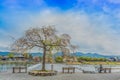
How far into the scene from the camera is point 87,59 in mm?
107500

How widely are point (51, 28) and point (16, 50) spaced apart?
469 cm

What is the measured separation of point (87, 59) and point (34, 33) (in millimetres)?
82254

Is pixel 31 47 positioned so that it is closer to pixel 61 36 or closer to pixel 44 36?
pixel 44 36

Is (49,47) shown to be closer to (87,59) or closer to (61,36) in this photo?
(61,36)

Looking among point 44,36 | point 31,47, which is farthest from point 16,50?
point 44,36

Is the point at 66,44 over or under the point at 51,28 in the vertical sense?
under

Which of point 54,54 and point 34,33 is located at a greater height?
point 34,33

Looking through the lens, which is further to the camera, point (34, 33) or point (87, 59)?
point (87, 59)

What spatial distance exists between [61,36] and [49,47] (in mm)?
1899

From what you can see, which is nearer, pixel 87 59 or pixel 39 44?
pixel 39 44

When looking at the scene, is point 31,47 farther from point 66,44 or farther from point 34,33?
point 66,44

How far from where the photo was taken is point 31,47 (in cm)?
2738

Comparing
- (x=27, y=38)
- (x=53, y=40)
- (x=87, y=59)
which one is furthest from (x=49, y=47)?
(x=87, y=59)

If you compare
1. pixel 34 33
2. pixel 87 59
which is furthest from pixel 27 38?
pixel 87 59
